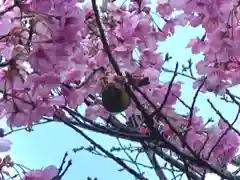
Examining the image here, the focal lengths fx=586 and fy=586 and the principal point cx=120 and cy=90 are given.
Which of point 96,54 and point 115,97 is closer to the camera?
point 115,97

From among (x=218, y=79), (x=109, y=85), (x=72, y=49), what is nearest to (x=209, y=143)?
(x=218, y=79)

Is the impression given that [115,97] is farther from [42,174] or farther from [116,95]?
[42,174]

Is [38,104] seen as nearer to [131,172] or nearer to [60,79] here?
[60,79]

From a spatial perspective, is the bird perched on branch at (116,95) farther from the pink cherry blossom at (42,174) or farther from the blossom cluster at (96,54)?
the pink cherry blossom at (42,174)

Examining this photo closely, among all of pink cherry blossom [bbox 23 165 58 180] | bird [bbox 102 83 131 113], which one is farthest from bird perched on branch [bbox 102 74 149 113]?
pink cherry blossom [bbox 23 165 58 180]

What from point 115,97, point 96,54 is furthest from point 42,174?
point 96,54

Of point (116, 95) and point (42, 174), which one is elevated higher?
point (116, 95)

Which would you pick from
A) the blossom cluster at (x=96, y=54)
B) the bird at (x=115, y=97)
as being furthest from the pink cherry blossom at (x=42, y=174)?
the bird at (x=115, y=97)

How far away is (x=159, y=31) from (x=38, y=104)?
0.78 m

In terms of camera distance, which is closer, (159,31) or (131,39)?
(131,39)

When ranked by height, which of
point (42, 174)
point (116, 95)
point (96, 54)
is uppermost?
point (96, 54)

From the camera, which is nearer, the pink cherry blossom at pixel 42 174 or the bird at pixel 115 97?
the bird at pixel 115 97

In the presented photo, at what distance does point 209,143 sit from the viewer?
273cm

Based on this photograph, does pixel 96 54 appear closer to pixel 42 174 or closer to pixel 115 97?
pixel 115 97
